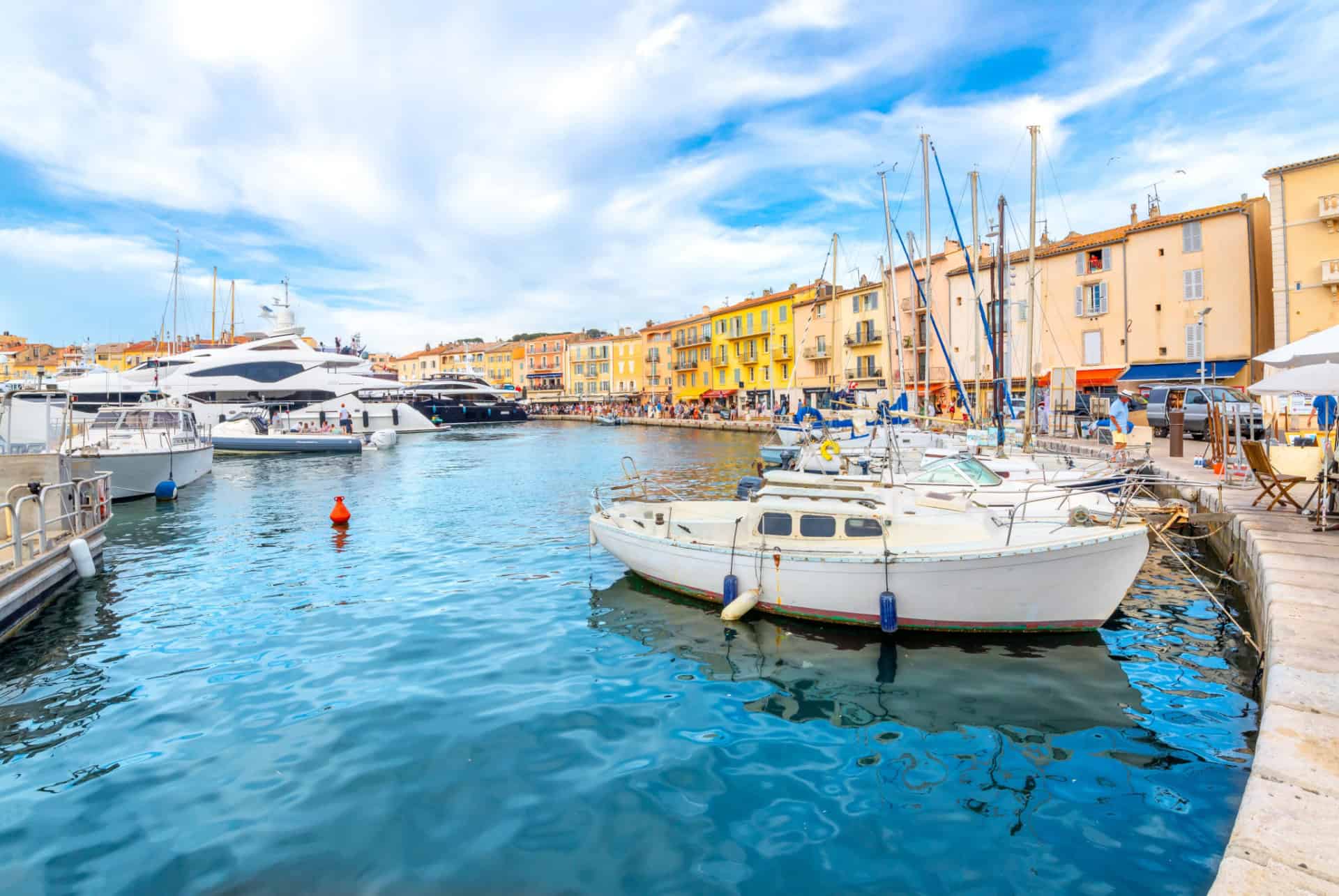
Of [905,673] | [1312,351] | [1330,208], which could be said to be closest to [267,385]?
[905,673]

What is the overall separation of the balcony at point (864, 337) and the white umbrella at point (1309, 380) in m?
47.6

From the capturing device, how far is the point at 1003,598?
915cm

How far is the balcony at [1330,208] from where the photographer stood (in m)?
30.6

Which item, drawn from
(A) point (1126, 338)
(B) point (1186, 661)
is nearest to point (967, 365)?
(A) point (1126, 338)

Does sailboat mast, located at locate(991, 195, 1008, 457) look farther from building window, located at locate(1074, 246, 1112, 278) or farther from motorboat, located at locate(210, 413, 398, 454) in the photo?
motorboat, located at locate(210, 413, 398, 454)

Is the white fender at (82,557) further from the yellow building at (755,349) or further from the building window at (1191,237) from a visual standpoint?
the yellow building at (755,349)

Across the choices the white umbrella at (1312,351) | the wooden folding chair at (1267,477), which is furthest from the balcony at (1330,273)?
the white umbrella at (1312,351)

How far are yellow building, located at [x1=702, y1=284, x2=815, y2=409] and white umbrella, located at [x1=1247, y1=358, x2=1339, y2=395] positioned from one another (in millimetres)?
57152

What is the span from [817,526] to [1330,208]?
34.8m

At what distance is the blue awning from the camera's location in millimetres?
36875

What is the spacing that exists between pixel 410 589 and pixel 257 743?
5.80 m

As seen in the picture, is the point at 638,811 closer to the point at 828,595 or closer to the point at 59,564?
the point at 828,595

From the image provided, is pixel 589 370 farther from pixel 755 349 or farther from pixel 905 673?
pixel 905 673

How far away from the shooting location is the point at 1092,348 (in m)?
42.6
